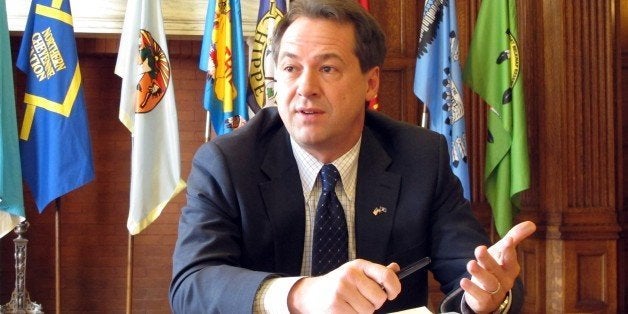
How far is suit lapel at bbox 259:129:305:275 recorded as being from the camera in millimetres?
1635

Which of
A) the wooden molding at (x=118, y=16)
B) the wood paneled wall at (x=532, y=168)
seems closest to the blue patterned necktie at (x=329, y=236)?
the wooden molding at (x=118, y=16)

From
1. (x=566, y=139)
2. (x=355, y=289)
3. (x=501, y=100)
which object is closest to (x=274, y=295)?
(x=355, y=289)

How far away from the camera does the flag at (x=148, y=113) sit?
3.78 m

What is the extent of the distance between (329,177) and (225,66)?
224 centimetres

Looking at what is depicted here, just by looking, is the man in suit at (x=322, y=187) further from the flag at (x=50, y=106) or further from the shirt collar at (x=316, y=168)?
the flag at (x=50, y=106)

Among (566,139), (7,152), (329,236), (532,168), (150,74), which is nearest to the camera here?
(329,236)

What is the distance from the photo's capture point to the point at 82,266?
4.64m

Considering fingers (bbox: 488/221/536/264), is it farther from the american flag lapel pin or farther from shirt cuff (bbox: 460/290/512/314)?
the american flag lapel pin

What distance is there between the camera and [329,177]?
1716 millimetres

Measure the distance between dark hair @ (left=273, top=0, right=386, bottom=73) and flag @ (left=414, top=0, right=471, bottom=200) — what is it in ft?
7.61

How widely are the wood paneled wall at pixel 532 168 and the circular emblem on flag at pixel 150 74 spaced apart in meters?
0.68

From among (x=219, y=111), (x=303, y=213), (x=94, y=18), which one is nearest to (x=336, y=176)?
(x=303, y=213)

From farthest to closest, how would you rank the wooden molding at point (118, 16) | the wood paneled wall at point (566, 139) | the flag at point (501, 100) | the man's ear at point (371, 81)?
the wood paneled wall at point (566, 139) → the flag at point (501, 100) → the wooden molding at point (118, 16) → the man's ear at point (371, 81)

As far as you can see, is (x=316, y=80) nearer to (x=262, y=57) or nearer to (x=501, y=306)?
(x=501, y=306)
